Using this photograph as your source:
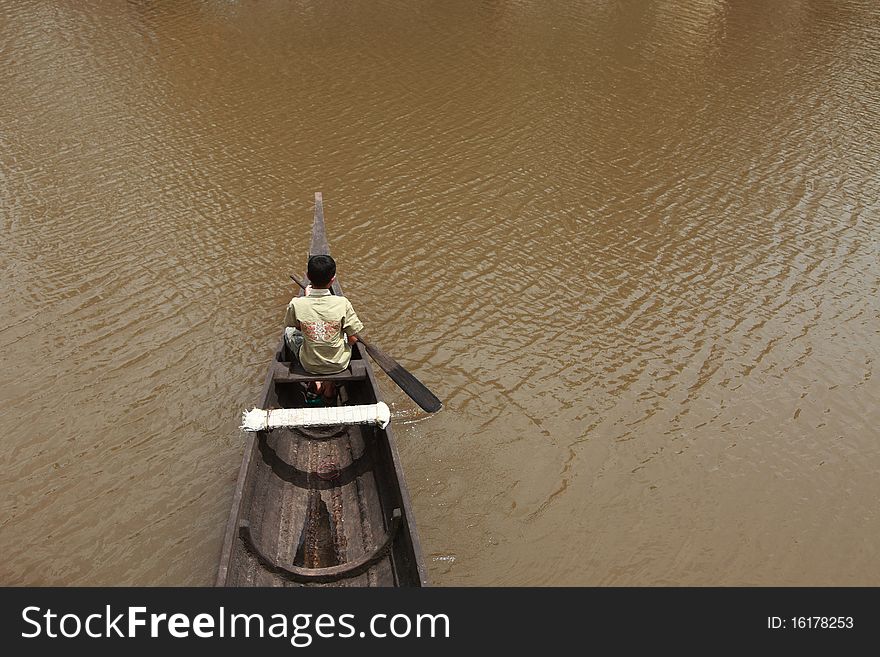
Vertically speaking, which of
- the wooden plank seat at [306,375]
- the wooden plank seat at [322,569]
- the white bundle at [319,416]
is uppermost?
the wooden plank seat at [306,375]

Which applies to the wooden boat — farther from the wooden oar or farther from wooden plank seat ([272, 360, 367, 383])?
the wooden oar

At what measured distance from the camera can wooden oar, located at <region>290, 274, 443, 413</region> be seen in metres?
5.70

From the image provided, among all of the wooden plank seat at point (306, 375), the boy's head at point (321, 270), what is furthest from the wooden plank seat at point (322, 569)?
the boy's head at point (321, 270)

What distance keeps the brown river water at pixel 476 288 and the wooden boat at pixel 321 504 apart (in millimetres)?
505

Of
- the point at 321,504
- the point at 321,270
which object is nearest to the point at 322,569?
the point at 321,504

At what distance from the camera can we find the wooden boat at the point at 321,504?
14.0 ft

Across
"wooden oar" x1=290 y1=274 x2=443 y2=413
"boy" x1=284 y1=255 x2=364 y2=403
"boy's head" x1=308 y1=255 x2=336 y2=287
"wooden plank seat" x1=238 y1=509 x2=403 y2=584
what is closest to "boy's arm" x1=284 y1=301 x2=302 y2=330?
"boy" x1=284 y1=255 x2=364 y2=403

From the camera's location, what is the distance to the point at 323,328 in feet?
17.4

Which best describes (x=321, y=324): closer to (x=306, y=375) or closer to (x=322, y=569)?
(x=306, y=375)

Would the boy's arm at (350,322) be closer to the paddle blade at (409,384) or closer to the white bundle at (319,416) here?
the paddle blade at (409,384)

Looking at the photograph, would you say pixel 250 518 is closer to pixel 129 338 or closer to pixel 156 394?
pixel 156 394

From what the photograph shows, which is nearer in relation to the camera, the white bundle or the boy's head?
the white bundle
